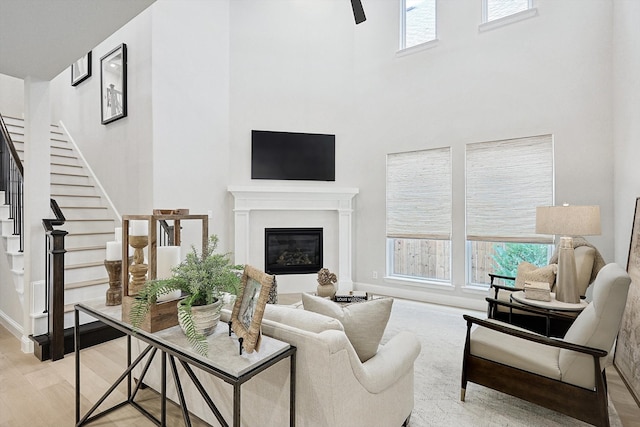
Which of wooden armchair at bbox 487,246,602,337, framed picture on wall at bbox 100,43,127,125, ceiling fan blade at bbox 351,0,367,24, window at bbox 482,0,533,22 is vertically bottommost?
wooden armchair at bbox 487,246,602,337

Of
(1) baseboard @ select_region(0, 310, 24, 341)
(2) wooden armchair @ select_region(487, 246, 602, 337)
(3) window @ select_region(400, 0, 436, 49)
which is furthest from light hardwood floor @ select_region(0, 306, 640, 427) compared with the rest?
(3) window @ select_region(400, 0, 436, 49)

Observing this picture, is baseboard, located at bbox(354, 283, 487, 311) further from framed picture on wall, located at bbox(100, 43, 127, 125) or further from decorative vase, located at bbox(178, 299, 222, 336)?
framed picture on wall, located at bbox(100, 43, 127, 125)

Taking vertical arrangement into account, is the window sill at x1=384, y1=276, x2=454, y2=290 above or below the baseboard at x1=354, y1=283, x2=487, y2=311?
above

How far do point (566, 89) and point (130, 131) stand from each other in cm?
572

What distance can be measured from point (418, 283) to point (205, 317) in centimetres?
403

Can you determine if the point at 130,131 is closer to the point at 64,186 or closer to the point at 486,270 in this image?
the point at 64,186

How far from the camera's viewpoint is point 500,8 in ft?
14.7

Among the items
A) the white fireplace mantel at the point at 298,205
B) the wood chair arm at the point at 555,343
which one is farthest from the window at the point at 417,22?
the wood chair arm at the point at 555,343

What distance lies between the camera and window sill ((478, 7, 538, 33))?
13.6 feet

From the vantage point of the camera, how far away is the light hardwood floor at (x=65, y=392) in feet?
6.92

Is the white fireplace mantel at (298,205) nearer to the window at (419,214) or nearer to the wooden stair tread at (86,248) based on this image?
the window at (419,214)

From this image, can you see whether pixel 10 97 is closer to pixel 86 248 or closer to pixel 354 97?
pixel 86 248

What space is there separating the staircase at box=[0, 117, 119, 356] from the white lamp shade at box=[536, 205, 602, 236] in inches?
176

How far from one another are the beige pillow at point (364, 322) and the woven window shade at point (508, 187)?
3287 mm
